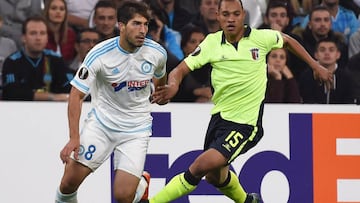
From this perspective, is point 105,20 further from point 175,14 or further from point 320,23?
point 320,23

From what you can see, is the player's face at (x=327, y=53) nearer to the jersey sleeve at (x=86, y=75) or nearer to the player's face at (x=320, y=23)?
the player's face at (x=320, y=23)

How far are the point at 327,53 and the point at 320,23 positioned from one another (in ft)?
1.42

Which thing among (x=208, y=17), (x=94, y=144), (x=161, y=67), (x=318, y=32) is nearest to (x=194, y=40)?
(x=208, y=17)

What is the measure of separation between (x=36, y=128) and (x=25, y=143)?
0.60ft

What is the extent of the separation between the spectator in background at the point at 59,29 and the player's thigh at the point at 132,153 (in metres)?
2.34

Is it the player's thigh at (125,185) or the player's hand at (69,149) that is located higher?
the player's hand at (69,149)

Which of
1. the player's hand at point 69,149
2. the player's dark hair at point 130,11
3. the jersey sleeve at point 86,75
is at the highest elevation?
the player's dark hair at point 130,11

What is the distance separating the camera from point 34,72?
11391 millimetres

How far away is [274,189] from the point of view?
11.5 m

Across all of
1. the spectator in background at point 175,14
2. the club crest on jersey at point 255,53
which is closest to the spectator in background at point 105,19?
the spectator in background at point 175,14

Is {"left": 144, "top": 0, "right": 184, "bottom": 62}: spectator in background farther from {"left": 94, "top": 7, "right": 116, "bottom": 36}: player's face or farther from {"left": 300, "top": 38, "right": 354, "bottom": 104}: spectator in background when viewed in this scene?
{"left": 300, "top": 38, "right": 354, "bottom": 104}: spectator in background

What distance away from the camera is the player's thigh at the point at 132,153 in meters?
9.70

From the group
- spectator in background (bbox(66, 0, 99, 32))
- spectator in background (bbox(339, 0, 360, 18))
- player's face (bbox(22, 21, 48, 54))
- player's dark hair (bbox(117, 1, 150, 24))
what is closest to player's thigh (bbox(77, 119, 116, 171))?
player's dark hair (bbox(117, 1, 150, 24))

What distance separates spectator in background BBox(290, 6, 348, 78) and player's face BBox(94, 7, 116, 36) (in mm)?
1977
